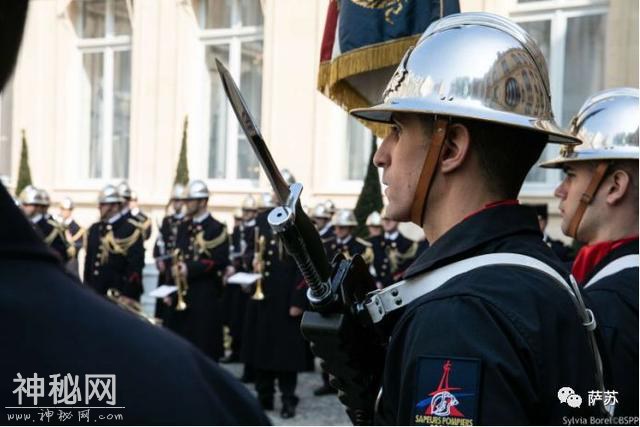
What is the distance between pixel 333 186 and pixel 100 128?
5848mm

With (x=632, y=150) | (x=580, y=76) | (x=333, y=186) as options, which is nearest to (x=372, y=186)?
(x=333, y=186)

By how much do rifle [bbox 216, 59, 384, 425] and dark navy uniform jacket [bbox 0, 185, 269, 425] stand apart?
100cm

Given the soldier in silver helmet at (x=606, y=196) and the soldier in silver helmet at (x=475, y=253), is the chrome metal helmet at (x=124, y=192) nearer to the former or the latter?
the soldier in silver helmet at (x=606, y=196)

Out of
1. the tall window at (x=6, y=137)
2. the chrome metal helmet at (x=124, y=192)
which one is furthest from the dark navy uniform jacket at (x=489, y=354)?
the tall window at (x=6, y=137)

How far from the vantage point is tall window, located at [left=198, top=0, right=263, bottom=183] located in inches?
596

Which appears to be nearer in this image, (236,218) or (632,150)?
(632,150)

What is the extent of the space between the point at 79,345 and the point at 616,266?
90.2 inches

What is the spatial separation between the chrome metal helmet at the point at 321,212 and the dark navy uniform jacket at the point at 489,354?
30.5 feet

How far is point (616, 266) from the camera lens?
2893mm

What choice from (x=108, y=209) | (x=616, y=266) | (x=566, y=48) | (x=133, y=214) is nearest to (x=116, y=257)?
(x=133, y=214)

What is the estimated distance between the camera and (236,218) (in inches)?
510

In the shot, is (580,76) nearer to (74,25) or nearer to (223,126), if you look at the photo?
(223,126)

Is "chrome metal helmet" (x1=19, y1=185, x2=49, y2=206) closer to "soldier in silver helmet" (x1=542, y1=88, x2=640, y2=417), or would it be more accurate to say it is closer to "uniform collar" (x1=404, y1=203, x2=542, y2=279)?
"soldier in silver helmet" (x1=542, y1=88, x2=640, y2=417)

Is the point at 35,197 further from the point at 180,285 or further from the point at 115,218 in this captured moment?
the point at 180,285
